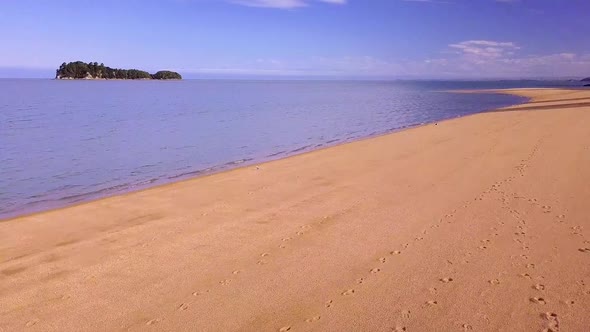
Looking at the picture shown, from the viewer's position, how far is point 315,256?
7254 mm

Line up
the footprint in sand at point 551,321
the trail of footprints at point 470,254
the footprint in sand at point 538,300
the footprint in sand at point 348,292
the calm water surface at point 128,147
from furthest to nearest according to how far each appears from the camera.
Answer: the calm water surface at point 128,147
the footprint in sand at point 348,292
the footprint in sand at point 538,300
the trail of footprints at point 470,254
the footprint in sand at point 551,321

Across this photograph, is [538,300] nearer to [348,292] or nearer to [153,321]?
[348,292]

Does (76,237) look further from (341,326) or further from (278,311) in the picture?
(341,326)

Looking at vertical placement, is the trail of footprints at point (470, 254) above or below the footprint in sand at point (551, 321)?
below

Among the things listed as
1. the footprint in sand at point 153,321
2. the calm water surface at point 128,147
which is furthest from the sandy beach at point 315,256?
the calm water surface at point 128,147

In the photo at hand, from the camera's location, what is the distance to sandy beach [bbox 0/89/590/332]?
5375 millimetres

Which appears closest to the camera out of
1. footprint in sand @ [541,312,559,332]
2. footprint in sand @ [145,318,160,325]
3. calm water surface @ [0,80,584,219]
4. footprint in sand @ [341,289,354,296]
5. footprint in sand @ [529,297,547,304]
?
footprint in sand @ [541,312,559,332]

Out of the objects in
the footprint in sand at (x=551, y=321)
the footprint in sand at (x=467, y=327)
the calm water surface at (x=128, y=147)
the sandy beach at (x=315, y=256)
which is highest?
the footprint in sand at (x=551, y=321)

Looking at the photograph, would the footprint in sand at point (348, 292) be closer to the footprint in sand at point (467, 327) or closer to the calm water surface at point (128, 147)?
the footprint in sand at point (467, 327)

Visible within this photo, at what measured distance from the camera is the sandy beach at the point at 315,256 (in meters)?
5.38

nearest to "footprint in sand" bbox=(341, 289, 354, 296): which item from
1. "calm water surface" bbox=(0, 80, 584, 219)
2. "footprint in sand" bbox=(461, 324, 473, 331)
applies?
"footprint in sand" bbox=(461, 324, 473, 331)

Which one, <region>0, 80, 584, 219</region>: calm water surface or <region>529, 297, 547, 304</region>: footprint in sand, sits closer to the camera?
<region>529, 297, 547, 304</region>: footprint in sand

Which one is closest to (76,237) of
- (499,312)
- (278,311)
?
(278,311)

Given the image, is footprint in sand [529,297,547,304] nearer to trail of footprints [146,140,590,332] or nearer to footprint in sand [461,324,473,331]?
trail of footprints [146,140,590,332]
